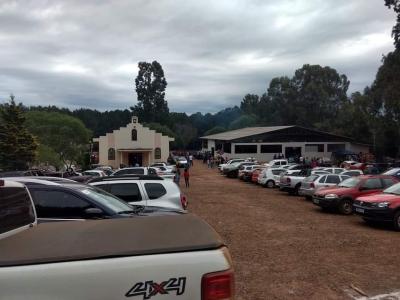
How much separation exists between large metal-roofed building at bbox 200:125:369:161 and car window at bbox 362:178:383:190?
55.7 meters

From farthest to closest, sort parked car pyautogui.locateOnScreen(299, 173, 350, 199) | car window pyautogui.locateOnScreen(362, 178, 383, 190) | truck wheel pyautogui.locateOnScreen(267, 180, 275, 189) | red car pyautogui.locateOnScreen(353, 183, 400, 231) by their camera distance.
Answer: truck wheel pyautogui.locateOnScreen(267, 180, 275, 189), parked car pyautogui.locateOnScreen(299, 173, 350, 199), car window pyautogui.locateOnScreen(362, 178, 383, 190), red car pyautogui.locateOnScreen(353, 183, 400, 231)

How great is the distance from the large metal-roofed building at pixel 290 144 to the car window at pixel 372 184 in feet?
183

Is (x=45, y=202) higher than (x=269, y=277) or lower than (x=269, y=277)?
higher

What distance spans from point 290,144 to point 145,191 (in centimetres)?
6682

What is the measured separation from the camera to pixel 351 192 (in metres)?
18.2

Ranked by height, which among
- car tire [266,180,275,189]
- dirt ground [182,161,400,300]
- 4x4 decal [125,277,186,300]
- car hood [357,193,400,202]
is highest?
4x4 decal [125,277,186,300]

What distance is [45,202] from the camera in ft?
25.1

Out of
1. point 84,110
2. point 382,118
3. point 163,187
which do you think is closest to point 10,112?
point 163,187

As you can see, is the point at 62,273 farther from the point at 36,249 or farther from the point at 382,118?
the point at 382,118

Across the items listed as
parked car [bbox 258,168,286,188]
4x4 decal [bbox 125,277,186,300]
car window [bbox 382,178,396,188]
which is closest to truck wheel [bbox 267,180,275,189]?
parked car [bbox 258,168,286,188]

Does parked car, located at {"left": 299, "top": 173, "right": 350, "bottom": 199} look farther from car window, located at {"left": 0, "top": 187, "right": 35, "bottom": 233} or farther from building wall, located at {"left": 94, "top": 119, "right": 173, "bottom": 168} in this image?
building wall, located at {"left": 94, "top": 119, "right": 173, "bottom": 168}

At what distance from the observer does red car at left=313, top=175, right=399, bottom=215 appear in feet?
59.7

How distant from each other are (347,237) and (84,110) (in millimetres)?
128622

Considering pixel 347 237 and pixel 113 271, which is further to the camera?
pixel 347 237
